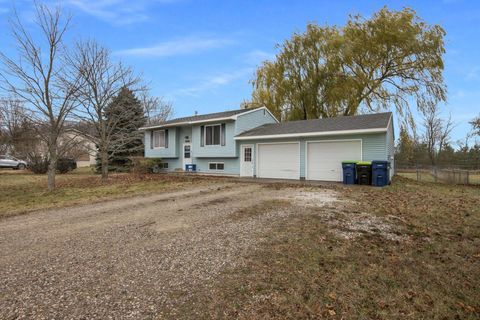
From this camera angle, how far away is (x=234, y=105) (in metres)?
32.9

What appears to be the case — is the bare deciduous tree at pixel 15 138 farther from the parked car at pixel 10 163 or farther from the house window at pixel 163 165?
the house window at pixel 163 165

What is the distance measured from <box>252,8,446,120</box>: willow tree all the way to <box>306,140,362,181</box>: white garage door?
36.1 feet

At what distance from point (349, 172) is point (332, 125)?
2.96 meters

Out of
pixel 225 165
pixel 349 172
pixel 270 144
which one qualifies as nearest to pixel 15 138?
pixel 225 165

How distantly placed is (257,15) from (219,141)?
720cm

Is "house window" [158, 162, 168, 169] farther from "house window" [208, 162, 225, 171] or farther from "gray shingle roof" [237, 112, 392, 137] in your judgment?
"gray shingle roof" [237, 112, 392, 137]

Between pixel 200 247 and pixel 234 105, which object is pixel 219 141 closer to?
pixel 200 247

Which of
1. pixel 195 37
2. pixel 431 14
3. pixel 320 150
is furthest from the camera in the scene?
pixel 431 14

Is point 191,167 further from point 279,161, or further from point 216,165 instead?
point 279,161

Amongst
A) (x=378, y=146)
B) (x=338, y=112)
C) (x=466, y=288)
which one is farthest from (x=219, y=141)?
(x=466, y=288)

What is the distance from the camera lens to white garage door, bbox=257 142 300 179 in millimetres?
14626

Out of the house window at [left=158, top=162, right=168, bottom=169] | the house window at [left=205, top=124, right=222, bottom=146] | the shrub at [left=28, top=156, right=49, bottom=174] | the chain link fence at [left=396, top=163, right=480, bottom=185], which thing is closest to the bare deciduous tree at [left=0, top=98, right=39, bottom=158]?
the shrub at [left=28, top=156, right=49, bottom=174]

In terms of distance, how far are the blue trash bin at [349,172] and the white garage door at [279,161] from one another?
2.60 m

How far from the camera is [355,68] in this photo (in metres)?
23.3
